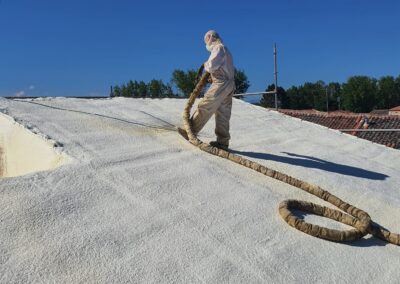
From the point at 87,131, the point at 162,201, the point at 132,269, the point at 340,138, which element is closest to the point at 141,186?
the point at 162,201

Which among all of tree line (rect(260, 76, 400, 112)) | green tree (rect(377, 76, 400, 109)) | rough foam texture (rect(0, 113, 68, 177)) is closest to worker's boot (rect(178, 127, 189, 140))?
rough foam texture (rect(0, 113, 68, 177))

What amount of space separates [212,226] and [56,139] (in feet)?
5.94

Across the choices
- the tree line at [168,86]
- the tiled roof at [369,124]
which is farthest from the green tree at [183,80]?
the tiled roof at [369,124]

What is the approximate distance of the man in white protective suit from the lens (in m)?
4.40

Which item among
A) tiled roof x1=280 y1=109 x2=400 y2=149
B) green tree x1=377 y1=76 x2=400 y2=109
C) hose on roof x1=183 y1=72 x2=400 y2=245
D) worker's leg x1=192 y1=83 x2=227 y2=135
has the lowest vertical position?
green tree x1=377 y1=76 x2=400 y2=109

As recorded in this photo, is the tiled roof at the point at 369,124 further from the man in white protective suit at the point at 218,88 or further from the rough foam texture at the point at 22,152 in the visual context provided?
the rough foam texture at the point at 22,152

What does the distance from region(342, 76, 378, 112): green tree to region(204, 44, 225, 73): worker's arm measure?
168ft

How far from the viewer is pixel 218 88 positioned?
177 inches

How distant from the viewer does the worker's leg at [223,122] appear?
4641mm

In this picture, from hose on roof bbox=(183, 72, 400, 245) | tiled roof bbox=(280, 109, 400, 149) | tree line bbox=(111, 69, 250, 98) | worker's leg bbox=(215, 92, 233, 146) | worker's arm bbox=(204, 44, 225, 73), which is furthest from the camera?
tree line bbox=(111, 69, 250, 98)

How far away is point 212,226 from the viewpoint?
291 centimetres

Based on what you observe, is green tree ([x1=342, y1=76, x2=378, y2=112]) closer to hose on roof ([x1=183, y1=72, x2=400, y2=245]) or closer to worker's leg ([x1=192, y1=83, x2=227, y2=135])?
worker's leg ([x1=192, y1=83, x2=227, y2=135])

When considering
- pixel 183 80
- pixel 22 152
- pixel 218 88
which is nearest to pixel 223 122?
pixel 218 88

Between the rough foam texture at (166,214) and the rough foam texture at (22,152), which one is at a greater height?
the rough foam texture at (22,152)
